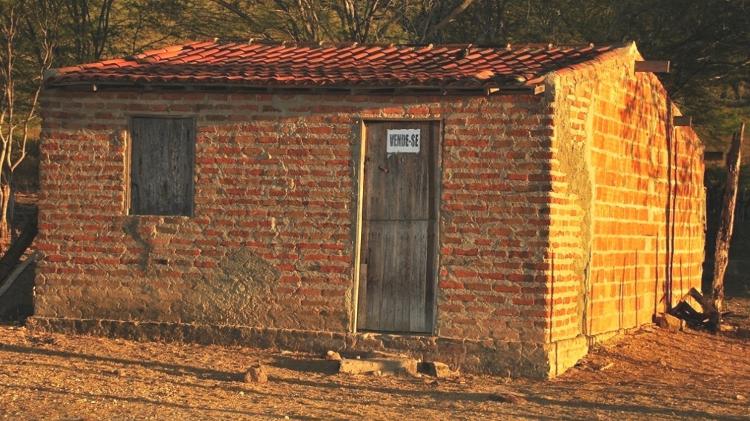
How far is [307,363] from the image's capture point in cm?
1192

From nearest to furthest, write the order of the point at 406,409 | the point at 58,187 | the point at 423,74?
the point at 406,409, the point at 423,74, the point at 58,187

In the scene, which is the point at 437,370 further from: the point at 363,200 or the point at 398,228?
the point at 363,200

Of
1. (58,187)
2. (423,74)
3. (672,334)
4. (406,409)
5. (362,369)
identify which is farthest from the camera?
(672,334)

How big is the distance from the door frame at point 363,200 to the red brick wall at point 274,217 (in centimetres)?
6

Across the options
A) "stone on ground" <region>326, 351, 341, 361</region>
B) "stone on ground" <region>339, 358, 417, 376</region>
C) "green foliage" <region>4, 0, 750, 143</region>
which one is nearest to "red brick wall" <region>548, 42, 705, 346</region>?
"stone on ground" <region>339, 358, 417, 376</region>

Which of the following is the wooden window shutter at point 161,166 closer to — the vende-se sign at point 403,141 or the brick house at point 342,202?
the brick house at point 342,202

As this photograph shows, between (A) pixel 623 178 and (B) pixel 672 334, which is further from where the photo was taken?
(B) pixel 672 334

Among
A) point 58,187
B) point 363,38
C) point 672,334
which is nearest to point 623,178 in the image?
point 672,334

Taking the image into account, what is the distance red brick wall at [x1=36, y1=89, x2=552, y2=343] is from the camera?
12.0 meters

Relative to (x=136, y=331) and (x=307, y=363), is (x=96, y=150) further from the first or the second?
(x=307, y=363)

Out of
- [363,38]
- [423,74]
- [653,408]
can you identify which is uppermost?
[363,38]

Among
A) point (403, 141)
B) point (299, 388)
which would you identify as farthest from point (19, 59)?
point (299, 388)

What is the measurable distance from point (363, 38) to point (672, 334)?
35.6 ft

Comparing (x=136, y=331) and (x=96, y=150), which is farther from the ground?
(x=96, y=150)
